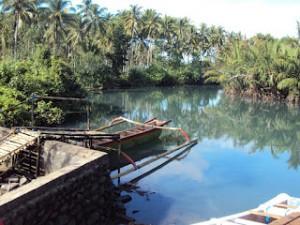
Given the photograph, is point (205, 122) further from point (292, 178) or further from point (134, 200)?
point (134, 200)

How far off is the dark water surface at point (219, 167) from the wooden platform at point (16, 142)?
2754 millimetres

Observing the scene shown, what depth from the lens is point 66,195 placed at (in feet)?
22.3

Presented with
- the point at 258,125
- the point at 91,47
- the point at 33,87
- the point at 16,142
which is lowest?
the point at 258,125

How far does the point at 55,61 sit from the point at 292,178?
14.9 m

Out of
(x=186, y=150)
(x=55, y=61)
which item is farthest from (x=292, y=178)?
(x=55, y=61)

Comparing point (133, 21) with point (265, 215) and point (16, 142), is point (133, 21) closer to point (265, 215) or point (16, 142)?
point (16, 142)

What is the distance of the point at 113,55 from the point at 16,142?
117 ft

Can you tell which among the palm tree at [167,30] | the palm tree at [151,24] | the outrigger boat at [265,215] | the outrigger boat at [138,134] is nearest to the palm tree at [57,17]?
the palm tree at [151,24]

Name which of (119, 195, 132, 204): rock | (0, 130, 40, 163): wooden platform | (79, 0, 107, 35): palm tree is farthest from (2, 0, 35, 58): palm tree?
(119, 195, 132, 204): rock

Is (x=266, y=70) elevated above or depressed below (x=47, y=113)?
above

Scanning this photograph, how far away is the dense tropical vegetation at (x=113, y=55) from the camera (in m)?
20.5

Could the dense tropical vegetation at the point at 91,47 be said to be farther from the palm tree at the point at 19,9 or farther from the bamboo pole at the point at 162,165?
the bamboo pole at the point at 162,165

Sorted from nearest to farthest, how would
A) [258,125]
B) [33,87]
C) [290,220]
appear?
1. [290,220]
2. [33,87]
3. [258,125]

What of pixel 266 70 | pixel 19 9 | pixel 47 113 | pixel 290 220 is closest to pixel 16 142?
pixel 290 220
